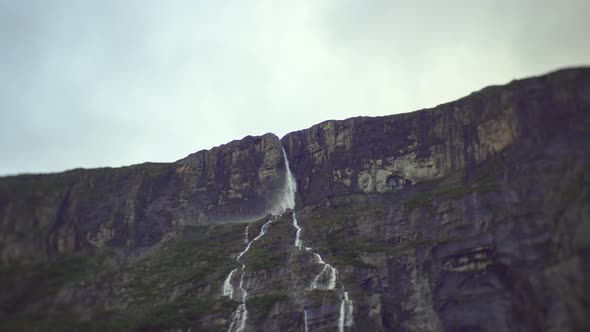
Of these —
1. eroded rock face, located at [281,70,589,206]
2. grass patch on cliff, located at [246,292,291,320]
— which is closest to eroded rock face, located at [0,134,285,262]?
eroded rock face, located at [281,70,589,206]

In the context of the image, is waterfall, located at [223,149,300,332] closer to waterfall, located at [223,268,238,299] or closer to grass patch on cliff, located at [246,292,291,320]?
waterfall, located at [223,268,238,299]

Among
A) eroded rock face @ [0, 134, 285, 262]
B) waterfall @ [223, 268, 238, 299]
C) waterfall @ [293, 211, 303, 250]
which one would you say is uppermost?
eroded rock face @ [0, 134, 285, 262]

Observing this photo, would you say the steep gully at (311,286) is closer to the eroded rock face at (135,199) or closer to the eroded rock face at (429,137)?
the eroded rock face at (135,199)

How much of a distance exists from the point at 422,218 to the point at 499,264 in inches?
886

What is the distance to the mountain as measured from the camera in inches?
4026

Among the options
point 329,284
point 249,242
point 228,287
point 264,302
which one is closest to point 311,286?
point 329,284

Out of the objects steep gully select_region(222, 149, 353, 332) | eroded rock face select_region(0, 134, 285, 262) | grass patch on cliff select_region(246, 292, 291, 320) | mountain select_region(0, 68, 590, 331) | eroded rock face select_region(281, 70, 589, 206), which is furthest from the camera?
eroded rock face select_region(0, 134, 285, 262)

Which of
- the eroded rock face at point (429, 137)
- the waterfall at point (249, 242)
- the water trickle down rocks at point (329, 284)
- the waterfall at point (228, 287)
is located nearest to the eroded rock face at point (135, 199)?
the waterfall at point (249, 242)

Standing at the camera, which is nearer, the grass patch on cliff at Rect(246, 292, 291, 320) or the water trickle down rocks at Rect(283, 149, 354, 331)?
the water trickle down rocks at Rect(283, 149, 354, 331)

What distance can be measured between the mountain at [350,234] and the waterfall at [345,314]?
402 millimetres

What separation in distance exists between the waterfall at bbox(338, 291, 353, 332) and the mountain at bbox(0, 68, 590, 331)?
1.32 feet

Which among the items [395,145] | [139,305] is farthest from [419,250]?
[139,305]

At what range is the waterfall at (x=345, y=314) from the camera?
340 ft

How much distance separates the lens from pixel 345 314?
345 ft
